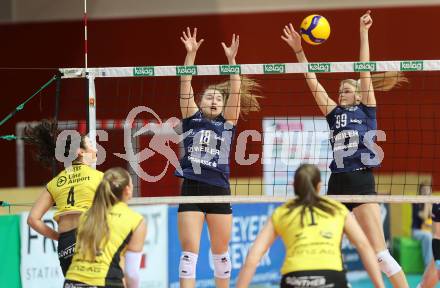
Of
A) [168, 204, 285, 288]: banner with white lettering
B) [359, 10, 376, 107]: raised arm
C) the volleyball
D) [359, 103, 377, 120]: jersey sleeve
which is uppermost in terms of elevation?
the volleyball

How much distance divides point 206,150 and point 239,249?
5529 mm

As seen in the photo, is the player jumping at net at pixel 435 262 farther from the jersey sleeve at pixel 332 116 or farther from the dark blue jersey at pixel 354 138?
the jersey sleeve at pixel 332 116

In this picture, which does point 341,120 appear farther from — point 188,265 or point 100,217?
point 100,217

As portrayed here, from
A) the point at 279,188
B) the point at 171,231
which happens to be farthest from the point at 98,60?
the point at 171,231

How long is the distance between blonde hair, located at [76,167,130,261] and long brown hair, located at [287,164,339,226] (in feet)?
4.06

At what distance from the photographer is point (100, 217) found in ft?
21.0

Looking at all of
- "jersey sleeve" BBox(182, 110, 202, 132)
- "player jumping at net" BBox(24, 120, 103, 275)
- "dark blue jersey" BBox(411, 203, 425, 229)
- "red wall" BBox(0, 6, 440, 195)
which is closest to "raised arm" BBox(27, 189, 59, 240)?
"player jumping at net" BBox(24, 120, 103, 275)

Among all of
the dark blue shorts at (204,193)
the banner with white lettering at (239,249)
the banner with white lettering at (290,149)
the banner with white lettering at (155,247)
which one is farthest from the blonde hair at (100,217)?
the banner with white lettering at (290,149)

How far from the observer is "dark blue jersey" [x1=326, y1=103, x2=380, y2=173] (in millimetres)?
8688

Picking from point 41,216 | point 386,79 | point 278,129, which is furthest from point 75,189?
point 278,129

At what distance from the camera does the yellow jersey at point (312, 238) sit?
20.2 feet

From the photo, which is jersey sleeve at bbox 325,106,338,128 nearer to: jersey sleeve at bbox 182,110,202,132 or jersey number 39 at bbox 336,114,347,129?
jersey number 39 at bbox 336,114,347,129

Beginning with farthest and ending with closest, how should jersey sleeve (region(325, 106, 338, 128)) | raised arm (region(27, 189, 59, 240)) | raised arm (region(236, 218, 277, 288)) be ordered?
jersey sleeve (region(325, 106, 338, 128)) < raised arm (region(27, 189, 59, 240)) < raised arm (region(236, 218, 277, 288))

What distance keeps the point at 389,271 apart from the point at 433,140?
859cm
